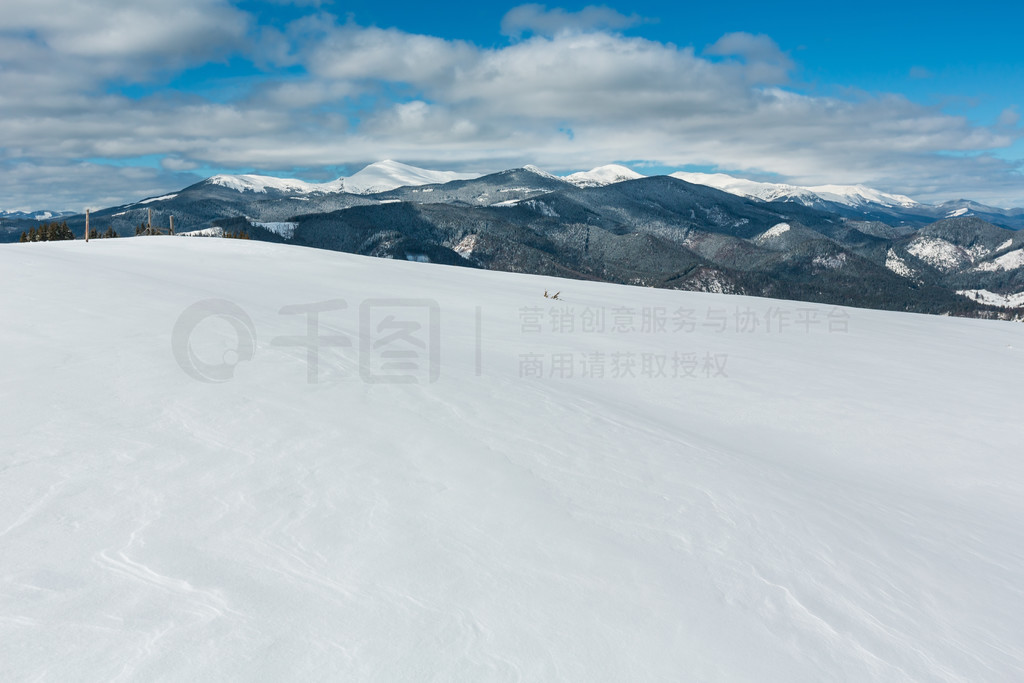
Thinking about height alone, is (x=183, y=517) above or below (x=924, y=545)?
above

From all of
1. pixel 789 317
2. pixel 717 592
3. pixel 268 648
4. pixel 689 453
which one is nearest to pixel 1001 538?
pixel 689 453

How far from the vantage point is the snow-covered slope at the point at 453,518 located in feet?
9.93

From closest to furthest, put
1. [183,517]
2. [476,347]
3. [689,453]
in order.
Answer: [183,517]
[689,453]
[476,347]

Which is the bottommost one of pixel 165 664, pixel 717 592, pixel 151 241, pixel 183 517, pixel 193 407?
pixel 717 592

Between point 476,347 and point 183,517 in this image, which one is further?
point 476,347

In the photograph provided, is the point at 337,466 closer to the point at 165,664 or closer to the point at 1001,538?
the point at 165,664

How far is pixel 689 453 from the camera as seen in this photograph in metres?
6.64

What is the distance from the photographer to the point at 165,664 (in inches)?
106

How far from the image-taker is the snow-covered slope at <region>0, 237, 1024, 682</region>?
3027 millimetres

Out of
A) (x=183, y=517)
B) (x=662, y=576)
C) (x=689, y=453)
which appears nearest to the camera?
(x=183, y=517)

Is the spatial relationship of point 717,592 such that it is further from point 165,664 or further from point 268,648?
point 165,664

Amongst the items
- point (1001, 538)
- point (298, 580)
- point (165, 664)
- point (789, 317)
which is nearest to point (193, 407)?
point (298, 580)

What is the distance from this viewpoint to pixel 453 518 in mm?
4234

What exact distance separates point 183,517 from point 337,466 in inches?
45.8
